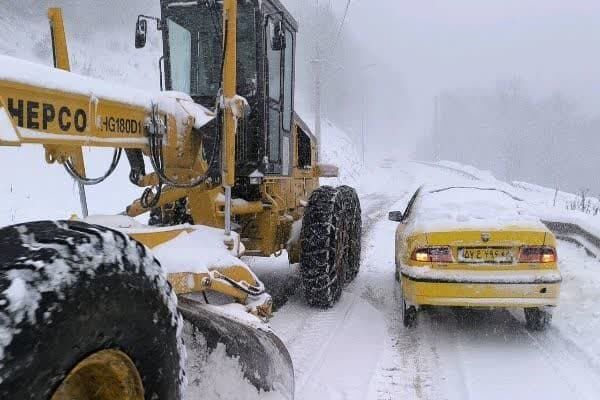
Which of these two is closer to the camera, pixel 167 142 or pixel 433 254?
pixel 167 142

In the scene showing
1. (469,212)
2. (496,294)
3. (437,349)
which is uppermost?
(469,212)

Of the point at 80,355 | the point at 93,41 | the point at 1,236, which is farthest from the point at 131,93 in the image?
the point at 93,41

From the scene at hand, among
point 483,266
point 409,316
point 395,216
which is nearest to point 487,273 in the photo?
point 483,266

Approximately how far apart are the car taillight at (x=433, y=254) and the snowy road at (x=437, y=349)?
27.3 inches

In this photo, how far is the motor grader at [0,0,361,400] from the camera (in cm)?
165

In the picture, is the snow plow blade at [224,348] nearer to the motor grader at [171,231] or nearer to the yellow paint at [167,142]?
the motor grader at [171,231]

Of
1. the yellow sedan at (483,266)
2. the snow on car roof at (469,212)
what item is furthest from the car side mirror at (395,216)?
the yellow sedan at (483,266)

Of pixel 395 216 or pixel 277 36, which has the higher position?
pixel 277 36

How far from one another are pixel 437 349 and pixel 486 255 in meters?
0.89

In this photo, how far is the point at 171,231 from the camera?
3.34 meters

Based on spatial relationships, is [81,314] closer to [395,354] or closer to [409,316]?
[395,354]

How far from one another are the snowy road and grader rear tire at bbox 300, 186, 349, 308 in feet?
0.67

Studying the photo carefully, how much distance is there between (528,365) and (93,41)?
87.7 feet

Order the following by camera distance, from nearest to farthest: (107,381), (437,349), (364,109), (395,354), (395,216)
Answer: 1. (107,381)
2. (395,354)
3. (437,349)
4. (395,216)
5. (364,109)
